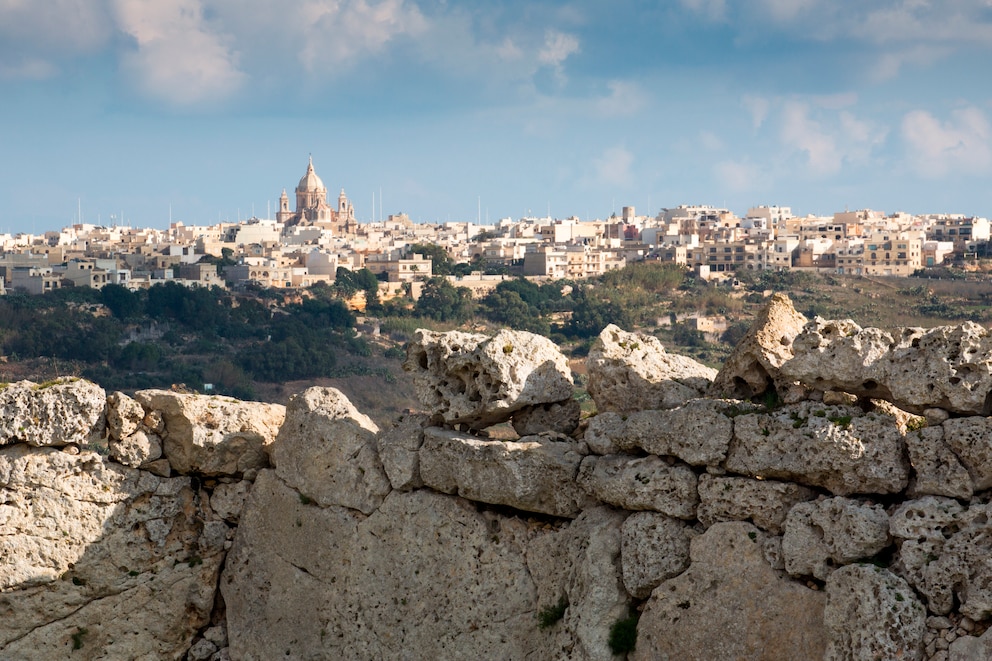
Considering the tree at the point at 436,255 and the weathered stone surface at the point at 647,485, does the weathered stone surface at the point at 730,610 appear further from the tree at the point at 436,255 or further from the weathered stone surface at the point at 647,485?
the tree at the point at 436,255

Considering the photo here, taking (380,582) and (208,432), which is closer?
(380,582)

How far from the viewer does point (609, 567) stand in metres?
7.36

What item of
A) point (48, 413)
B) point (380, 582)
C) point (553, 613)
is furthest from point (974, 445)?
point (48, 413)

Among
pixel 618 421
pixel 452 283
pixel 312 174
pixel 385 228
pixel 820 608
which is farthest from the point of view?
pixel 312 174

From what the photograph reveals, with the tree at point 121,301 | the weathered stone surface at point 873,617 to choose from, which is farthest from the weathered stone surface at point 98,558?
the tree at point 121,301

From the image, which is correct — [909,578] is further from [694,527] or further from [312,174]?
[312,174]

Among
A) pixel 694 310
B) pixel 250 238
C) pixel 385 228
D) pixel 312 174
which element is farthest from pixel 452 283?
pixel 312 174

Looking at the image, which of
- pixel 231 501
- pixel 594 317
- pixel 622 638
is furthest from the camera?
pixel 594 317

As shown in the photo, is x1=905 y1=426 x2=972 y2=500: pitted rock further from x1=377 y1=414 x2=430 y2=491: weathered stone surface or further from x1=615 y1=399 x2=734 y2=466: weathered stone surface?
x1=377 y1=414 x2=430 y2=491: weathered stone surface

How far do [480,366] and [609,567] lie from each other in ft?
4.83

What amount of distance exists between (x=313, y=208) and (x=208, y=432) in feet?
517

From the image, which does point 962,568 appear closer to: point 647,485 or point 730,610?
point 730,610

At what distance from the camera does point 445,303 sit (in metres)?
76.7

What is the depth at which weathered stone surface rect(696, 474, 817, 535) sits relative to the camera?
22.7 ft
